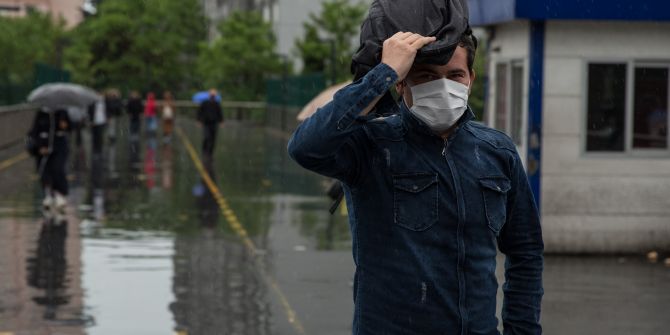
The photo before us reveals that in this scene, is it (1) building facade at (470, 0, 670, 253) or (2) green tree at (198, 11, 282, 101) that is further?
(2) green tree at (198, 11, 282, 101)

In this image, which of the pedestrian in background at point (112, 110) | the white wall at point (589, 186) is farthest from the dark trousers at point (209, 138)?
the white wall at point (589, 186)

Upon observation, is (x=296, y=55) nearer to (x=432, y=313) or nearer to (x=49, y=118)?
(x=49, y=118)

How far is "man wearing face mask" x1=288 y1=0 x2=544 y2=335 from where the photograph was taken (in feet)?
12.3

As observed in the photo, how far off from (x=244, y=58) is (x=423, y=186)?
65153 mm

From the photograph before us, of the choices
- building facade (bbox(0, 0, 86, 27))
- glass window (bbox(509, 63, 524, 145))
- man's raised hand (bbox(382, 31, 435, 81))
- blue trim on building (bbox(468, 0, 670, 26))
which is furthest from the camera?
building facade (bbox(0, 0, 86, 27))

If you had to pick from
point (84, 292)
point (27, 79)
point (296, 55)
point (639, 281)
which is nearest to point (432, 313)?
point (84, 292)

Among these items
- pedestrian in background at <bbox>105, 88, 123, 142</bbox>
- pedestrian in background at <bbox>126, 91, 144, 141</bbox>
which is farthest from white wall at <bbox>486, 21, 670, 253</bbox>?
pedestrian in background at <bbox>126, 91, 144, 141</bbox>

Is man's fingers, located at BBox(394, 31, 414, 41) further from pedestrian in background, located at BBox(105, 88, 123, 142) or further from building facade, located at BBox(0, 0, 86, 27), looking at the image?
building facade, located at BBox(0, 0, 86, 27)

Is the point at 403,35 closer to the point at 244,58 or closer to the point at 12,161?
the point at 12,161

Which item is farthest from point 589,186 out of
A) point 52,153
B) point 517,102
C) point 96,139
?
point 96,139

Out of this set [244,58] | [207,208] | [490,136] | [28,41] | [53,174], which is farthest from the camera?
[28,41]

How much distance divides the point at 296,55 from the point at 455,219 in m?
58.2

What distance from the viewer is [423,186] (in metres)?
3.77

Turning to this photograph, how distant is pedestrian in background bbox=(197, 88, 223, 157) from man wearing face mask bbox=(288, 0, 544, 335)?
29.0 meters
